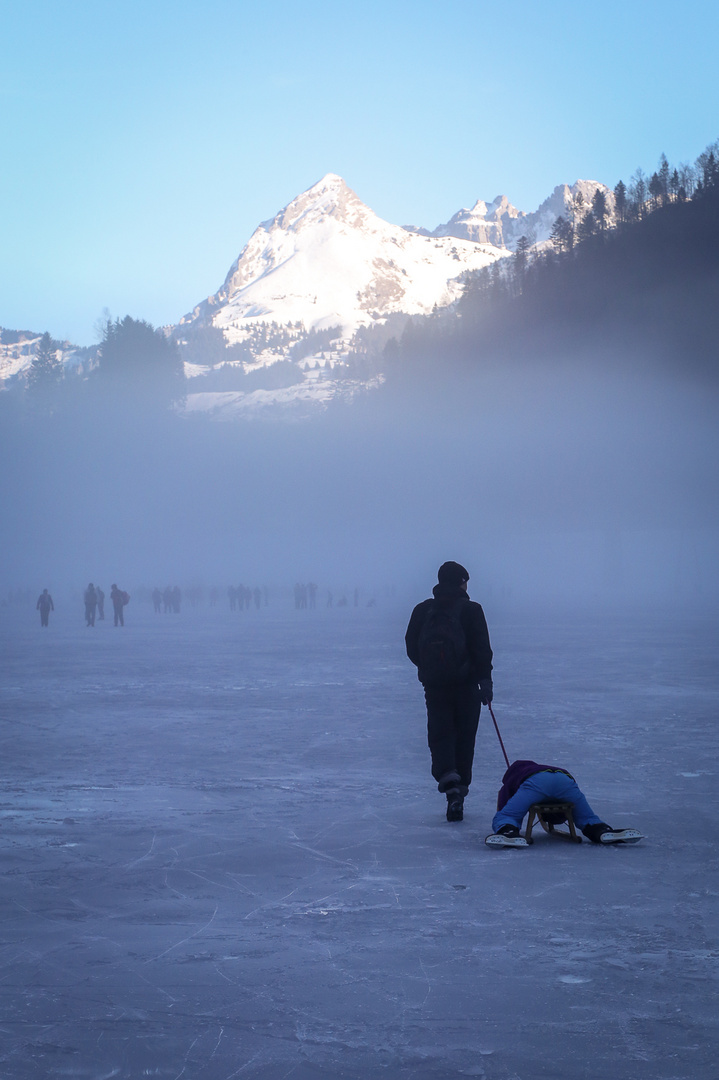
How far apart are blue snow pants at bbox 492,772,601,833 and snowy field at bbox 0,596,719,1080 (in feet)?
0.49

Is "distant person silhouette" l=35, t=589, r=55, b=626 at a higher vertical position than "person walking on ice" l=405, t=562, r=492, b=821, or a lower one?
lower

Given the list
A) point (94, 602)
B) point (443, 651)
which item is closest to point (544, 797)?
point (443, 651)

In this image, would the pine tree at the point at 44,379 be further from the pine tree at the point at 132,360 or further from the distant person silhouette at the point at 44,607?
the distant person silhouette at the point at 44,607

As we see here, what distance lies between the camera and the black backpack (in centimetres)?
505

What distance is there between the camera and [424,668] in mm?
5105

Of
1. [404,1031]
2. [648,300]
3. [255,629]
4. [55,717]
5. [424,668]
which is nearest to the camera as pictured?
[404,1031]

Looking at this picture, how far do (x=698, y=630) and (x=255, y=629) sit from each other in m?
11.1

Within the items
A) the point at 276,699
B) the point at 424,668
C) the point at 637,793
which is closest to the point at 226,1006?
the point at 424,668

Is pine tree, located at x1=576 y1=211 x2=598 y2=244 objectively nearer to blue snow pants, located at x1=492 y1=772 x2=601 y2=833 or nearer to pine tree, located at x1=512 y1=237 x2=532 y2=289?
pine tree, located at x1=512 y1=237 x2=532 y2=289

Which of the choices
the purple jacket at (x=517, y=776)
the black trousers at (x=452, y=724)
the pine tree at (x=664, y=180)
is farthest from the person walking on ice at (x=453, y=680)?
the pine tree at (x=664, y=180)

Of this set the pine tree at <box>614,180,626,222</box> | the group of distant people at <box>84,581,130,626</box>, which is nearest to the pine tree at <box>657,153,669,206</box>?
the pine tree at <box>614,180,626,222</box>

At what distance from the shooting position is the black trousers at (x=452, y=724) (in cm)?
506

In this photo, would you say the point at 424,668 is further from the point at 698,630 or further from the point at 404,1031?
the point at 698,630

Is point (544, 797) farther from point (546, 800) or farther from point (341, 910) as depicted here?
point (341, 910)
